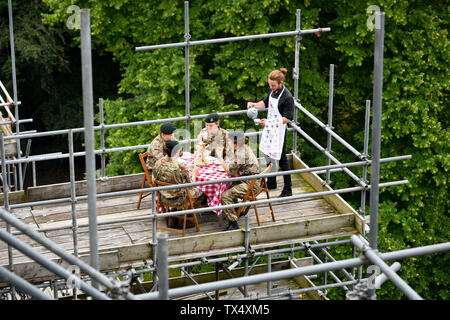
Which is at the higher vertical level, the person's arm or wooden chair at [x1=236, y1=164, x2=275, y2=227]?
the person's arm

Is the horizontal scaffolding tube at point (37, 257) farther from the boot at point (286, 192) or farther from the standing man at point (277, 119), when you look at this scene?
the boot at point (286, 192)

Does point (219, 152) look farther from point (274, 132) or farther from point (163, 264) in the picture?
point (163, 264)

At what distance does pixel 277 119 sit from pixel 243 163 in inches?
54.5

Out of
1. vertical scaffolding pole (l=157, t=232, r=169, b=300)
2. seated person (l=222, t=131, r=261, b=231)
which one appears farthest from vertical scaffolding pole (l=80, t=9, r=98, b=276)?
seated person (l=222, t=131, r=261, b=231)

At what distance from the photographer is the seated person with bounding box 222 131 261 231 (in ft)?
35.2

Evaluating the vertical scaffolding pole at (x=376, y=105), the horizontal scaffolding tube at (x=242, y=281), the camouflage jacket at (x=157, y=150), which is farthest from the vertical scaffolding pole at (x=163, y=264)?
the camouflage jacket at (x=157, y=150)

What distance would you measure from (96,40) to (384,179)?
817cm

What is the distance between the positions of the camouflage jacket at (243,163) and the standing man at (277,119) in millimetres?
943

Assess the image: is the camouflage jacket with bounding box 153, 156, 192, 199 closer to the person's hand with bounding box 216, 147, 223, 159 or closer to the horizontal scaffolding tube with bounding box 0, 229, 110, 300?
the person's hand with bounding box 216, 147, 223, 159

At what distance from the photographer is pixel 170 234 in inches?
432

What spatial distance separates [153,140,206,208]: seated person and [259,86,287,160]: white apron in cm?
160

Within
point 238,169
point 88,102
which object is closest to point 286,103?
point 238,169
